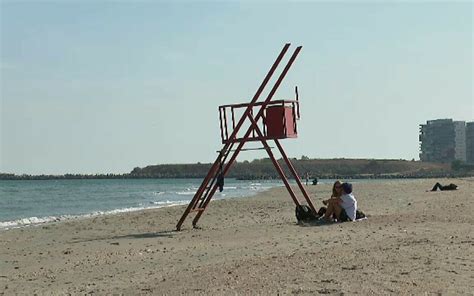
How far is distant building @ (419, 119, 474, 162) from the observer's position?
178m

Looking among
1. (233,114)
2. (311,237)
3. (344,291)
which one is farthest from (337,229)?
(344,291)

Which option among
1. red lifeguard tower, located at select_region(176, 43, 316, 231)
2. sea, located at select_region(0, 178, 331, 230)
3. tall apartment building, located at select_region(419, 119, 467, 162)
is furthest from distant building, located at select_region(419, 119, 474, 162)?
red lifeguard tower, located at select_region(176, 43, 316, 231)

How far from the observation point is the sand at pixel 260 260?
8.04 m

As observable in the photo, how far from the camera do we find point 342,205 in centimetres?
1669

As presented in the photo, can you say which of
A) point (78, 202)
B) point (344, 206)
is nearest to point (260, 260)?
point (344, 206)

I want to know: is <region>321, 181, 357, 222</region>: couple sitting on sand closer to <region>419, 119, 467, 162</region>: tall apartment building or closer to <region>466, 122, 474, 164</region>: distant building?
<region>419, 119, 467, 162</region>: tall apartment building

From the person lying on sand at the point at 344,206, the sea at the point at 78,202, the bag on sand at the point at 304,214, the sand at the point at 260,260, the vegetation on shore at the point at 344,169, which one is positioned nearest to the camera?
the sand at the point at 260,260

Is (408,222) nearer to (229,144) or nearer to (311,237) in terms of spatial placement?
(311,237)

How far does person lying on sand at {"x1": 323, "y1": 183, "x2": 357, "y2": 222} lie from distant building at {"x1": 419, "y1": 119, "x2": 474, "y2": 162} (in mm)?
165893

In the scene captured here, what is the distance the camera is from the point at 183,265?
1084 cm

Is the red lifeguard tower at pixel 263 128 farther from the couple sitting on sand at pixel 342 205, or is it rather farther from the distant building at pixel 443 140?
the distant building at pixel 443 140

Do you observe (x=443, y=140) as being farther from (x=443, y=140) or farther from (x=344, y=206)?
(x=344, y=206)

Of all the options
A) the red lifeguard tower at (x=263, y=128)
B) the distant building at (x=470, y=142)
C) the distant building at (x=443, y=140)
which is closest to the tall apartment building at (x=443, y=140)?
the distant building at (x=443, y=140)

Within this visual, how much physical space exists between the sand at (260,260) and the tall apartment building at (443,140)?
168057mm
